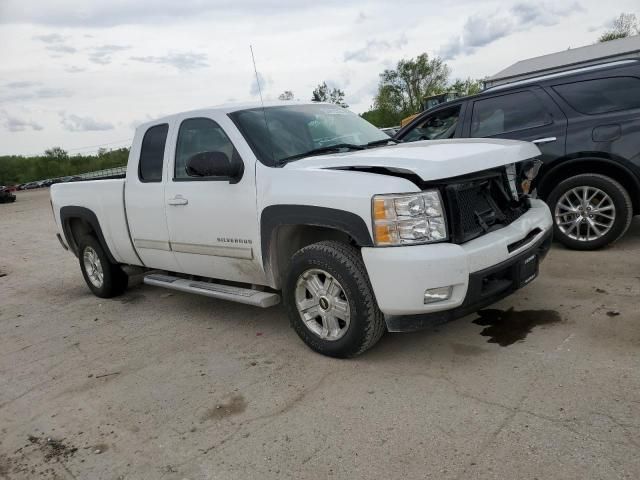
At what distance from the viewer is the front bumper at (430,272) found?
2975mm

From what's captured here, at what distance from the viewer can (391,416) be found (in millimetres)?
2834

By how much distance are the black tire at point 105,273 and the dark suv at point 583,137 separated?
4527 mm

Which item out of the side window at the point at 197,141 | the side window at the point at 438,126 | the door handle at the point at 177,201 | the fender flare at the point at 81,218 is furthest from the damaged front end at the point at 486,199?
the fender flare at the point at 81,218

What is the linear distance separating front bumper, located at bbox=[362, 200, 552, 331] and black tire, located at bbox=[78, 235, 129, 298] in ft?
12.3

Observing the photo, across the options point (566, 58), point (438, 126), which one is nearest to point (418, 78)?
point (566, 58)

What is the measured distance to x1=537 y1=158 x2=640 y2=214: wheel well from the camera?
5.00m

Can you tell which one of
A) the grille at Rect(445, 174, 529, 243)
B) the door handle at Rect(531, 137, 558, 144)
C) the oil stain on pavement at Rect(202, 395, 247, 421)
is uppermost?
the door handle at Rect(531, 137, 558, 144)

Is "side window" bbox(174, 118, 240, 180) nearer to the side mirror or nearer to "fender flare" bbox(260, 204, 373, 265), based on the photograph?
the side mirror

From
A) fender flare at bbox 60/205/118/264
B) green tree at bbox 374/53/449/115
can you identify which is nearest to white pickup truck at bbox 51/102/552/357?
fender flare at bbox 60/205/118/264

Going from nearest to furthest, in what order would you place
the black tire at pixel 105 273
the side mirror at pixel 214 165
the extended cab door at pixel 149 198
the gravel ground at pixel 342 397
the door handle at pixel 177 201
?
the gravel ground at pixel 342 397, the side mirror at pixel 214 165, the door handle at pixel 177 201, the extended cab door at pixel 149 198, the black tire at pixel 105 273

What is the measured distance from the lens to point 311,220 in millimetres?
3449

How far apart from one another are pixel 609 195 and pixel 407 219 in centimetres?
312

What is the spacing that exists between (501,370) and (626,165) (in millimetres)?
2962

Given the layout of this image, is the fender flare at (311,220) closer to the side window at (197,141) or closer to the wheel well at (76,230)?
the side window at (197,141)
